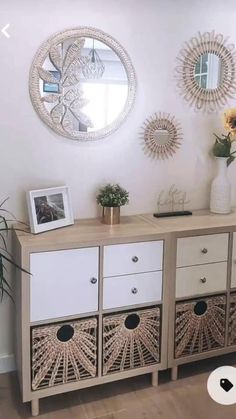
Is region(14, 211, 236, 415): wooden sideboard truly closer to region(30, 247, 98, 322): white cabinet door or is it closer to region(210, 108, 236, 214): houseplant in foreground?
region(30, 247, 98, 322): white cabinet door

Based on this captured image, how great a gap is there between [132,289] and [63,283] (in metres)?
0.37

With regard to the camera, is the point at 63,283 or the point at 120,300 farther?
the point at 120,300

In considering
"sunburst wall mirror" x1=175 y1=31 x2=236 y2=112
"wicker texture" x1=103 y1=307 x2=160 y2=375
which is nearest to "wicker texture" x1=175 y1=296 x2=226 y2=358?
"wicker texture" x1=103 y1=307 x2=160 y2=375

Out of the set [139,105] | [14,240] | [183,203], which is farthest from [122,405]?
[139,105]

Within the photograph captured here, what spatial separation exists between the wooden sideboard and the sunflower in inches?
20.5

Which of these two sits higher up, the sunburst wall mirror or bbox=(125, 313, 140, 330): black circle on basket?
the sunburst wall mirror

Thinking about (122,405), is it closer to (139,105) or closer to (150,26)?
(139,105)

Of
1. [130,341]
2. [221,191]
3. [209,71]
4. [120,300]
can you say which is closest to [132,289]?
[120,300]

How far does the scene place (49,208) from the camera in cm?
239

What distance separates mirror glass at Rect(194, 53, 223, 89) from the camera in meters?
2.76

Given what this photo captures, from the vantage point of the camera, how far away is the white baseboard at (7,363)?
261 cm

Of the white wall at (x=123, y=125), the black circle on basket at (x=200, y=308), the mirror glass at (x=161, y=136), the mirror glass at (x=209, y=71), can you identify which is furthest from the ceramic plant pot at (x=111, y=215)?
the mirror glass at (x=209, y=71)

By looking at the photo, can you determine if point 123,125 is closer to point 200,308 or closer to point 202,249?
point 202,249

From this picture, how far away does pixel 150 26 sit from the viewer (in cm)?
260
